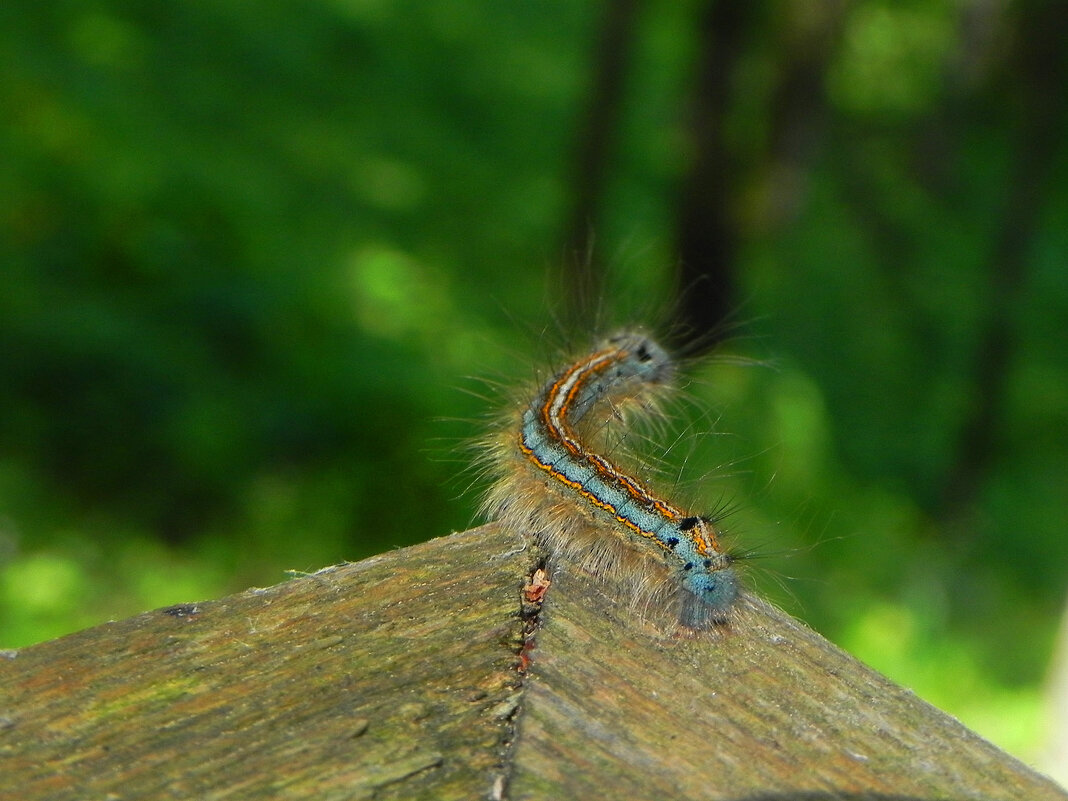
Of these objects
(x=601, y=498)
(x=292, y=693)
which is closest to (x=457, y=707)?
(x=292, y=693)

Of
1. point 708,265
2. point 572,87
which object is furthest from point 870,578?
point 572,87

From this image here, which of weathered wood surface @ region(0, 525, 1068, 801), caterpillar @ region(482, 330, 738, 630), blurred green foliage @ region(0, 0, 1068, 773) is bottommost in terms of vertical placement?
weathered wood surface @ region(0, 525, 1068, 801)

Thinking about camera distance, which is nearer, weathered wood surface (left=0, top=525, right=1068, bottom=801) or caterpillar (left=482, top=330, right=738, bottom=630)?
weathered wood surface (left=0, top=525, right=1068, bottom=801)

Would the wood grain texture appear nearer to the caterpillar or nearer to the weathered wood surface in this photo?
the weathered wood surface

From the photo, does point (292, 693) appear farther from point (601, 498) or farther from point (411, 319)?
point (411, 319)

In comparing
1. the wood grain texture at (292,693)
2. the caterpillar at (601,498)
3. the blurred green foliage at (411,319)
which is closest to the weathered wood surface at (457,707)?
the wood grain texture at (292,693)

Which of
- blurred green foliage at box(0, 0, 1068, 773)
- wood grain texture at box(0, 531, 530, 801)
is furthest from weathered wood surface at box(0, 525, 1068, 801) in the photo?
blurred green foliage at box(0, 0, 1068, 773)

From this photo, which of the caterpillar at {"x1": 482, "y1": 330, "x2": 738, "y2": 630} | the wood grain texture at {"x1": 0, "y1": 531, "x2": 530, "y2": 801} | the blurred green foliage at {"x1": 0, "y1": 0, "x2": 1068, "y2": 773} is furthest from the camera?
the blurred green foliage at {"x1": 0, "y1": 0, "x2": 1068, "y2": 773}
